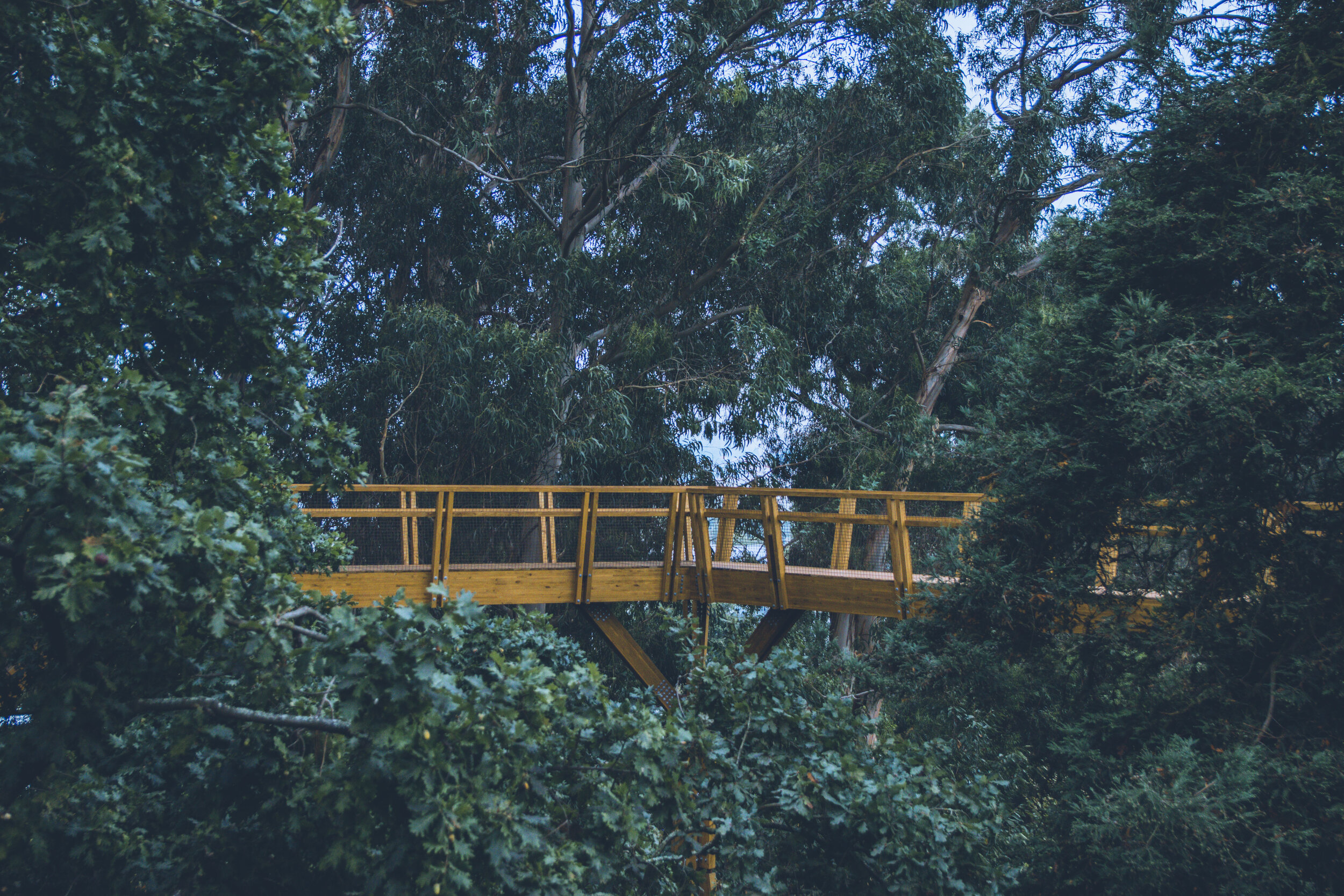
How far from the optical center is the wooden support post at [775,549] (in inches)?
296

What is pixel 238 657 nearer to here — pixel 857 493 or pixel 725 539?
pixel 857 493

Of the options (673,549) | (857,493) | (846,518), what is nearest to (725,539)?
(673,549)

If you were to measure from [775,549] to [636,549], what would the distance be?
4.95 feet

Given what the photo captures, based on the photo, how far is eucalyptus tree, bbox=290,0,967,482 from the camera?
12.1 metres

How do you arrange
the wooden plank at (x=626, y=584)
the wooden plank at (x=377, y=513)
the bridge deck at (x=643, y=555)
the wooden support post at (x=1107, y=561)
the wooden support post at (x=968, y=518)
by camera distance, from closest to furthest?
the wooden support post at (x=1107, y=561)
the wooden support post at (x=968, y=518)
the bridge deck at (x=643, y=555)
the wooden plank at (x=377, y=513)
the wooden plank at (x=626, y=584)

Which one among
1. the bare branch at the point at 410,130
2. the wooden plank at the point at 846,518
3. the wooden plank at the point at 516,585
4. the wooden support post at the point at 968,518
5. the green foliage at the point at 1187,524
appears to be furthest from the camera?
the bare branch at the point at 410,130

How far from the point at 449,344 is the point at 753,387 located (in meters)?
4.13

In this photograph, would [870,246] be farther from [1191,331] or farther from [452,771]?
[452,771]

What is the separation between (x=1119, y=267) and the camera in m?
5.49

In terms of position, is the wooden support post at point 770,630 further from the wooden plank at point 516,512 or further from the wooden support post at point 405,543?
the wooden support post at point 405,543

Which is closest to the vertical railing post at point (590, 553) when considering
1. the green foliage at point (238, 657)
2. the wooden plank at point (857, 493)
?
the wooden plank at point (857, 493)

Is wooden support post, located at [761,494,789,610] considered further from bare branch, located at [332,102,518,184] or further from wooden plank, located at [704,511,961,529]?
bare branch, located at [332,102,518,184]

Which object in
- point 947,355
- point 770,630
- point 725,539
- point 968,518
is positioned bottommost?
point 770,630

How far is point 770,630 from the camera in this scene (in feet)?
26.0
